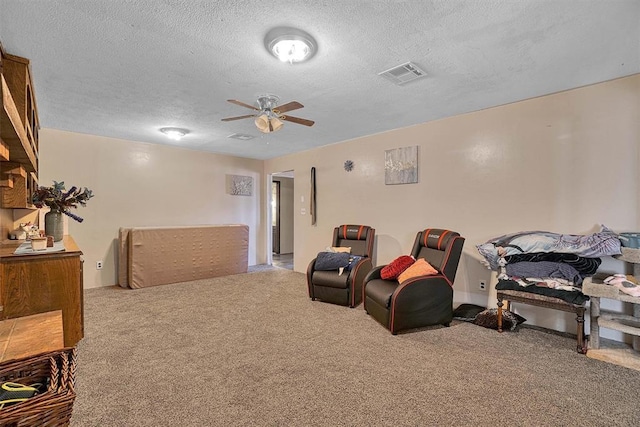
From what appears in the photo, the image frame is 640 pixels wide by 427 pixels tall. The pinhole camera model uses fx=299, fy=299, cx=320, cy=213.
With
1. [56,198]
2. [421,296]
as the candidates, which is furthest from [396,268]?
[56,198]

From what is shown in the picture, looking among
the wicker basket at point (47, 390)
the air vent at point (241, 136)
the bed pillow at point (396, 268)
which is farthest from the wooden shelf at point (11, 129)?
the bed pillow at point (396, 268)

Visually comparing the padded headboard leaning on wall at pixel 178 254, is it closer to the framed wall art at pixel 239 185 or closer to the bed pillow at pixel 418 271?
the framed wall art at pixel 239 185

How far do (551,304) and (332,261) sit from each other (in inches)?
90.0

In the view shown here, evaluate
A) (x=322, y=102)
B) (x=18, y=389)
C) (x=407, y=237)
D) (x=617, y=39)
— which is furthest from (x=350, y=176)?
(x=18, y=389)

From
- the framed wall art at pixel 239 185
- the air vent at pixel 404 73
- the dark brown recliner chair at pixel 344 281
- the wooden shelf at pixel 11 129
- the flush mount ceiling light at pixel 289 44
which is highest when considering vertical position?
the air vent at pixel 404 73

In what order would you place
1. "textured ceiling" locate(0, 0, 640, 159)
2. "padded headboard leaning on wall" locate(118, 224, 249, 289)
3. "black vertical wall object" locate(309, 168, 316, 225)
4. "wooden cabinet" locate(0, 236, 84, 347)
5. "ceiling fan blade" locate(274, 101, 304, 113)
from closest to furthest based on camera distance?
"textured ceiling" locate(0, 0, 640, 159)
"wooden cabinet" locate(0, 236, 84, 347)
"ceiling fan blade" locate(274, 101, 304, 113)
"padded headboard leaning on wall" locate(118, 224, 249, 289)
"black vertical wall object" locate(309, 168, 316, 225)

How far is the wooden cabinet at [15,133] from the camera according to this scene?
4.51ft

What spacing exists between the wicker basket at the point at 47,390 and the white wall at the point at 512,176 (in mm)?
3758

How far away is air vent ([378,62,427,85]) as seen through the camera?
2.46 m

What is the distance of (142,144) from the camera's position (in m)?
5.20

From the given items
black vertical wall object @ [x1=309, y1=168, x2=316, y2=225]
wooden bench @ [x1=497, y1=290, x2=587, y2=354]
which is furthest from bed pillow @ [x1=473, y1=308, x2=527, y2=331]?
black vertical wall object @ [x1=309, y1=168, x2=316, y2=225]

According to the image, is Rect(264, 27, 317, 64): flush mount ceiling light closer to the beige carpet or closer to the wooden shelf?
the wooden shelf

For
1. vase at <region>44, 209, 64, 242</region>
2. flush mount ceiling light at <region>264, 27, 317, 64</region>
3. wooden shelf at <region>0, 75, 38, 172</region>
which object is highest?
flush mount ceiling light at <region>264, 27, 317, 64</region>

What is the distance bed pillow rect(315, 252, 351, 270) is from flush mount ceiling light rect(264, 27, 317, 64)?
2.46 metres
